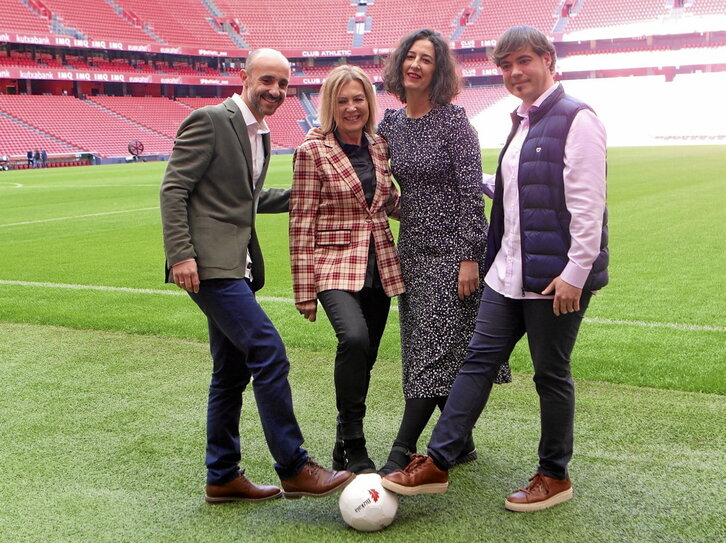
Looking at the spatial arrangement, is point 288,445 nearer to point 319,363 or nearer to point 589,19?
point 319,363

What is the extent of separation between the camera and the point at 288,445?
345 centimetres

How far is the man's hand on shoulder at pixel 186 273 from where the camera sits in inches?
131

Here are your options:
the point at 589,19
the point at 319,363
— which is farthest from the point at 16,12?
the point at 319,363

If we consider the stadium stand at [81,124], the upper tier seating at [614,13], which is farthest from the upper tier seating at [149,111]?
the upper tier seating at [614,13]

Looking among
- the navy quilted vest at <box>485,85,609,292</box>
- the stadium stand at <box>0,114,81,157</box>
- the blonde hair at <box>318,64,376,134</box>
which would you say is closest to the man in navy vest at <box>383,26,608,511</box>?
the navy quilted vest at <box>485,85,609,292</box>

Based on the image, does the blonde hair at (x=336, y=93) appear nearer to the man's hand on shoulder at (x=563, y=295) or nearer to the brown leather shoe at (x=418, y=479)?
the man's hand on shoulder at (x=563, y=295)

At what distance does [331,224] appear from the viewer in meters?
3.79

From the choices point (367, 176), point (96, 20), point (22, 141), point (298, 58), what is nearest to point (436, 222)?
point (367, 176)

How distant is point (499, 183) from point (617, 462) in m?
1.54

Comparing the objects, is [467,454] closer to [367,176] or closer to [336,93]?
[367,176]

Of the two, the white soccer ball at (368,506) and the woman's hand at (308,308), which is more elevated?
the woman's hand at (308,308)

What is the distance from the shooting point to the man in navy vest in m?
3.18

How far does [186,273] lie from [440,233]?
4.01ft

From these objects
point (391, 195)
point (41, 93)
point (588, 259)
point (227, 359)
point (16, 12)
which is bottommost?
point (227, 359)
